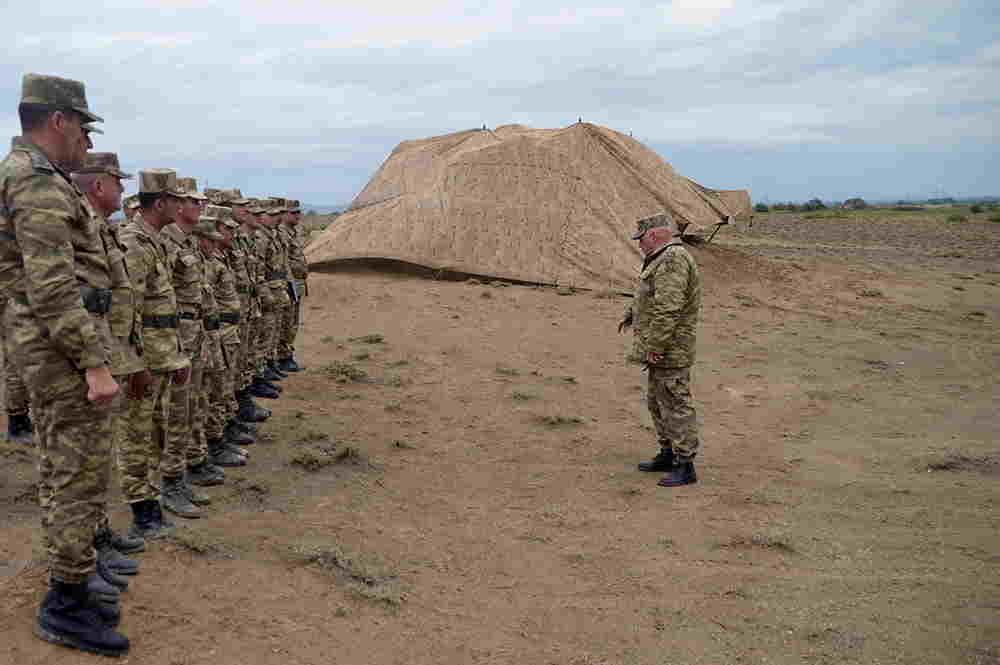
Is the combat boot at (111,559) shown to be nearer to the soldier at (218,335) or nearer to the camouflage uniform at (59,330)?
the camouflage uniform at (59,330)

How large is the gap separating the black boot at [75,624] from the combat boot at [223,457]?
259cm

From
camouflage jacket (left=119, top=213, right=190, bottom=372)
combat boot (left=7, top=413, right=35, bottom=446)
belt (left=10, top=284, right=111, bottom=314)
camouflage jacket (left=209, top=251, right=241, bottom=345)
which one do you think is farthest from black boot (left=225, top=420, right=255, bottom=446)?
belt (left=10, top=284, right=111, bottom=314)

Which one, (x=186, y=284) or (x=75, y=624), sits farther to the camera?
(x=186, y=284)

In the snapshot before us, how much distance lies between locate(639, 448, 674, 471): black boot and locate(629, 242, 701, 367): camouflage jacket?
0.74 m

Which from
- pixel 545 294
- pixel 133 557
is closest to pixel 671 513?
pixel 133 557

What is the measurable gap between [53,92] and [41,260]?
693mm

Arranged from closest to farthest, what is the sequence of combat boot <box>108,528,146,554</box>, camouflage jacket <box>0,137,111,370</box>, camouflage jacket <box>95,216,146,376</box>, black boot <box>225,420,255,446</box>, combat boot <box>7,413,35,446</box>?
camouflage jacket <box>0,137,111,370</box> < camouflage jacket <box>95,216,146,376</box> < combat boot <box>108,528,146,554</box> < combat boot <box>7,413,35,446</box> < black boot <box>225,420,255,446</box>

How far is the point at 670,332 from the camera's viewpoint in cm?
561

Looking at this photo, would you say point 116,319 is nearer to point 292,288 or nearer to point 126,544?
point 126,544

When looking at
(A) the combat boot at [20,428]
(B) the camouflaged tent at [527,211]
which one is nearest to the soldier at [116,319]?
(A) the combat boot at [20,428]

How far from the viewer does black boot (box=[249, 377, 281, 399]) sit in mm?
7688

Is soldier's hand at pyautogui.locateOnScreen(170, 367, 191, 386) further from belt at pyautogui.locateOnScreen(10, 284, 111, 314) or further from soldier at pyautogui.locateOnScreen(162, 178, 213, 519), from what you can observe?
belt at pyautogui.locateOnScreen(10, 284, 111, 314)

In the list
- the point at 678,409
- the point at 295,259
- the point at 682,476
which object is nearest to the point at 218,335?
the point at 678,409

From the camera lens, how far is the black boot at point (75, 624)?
3.13m
